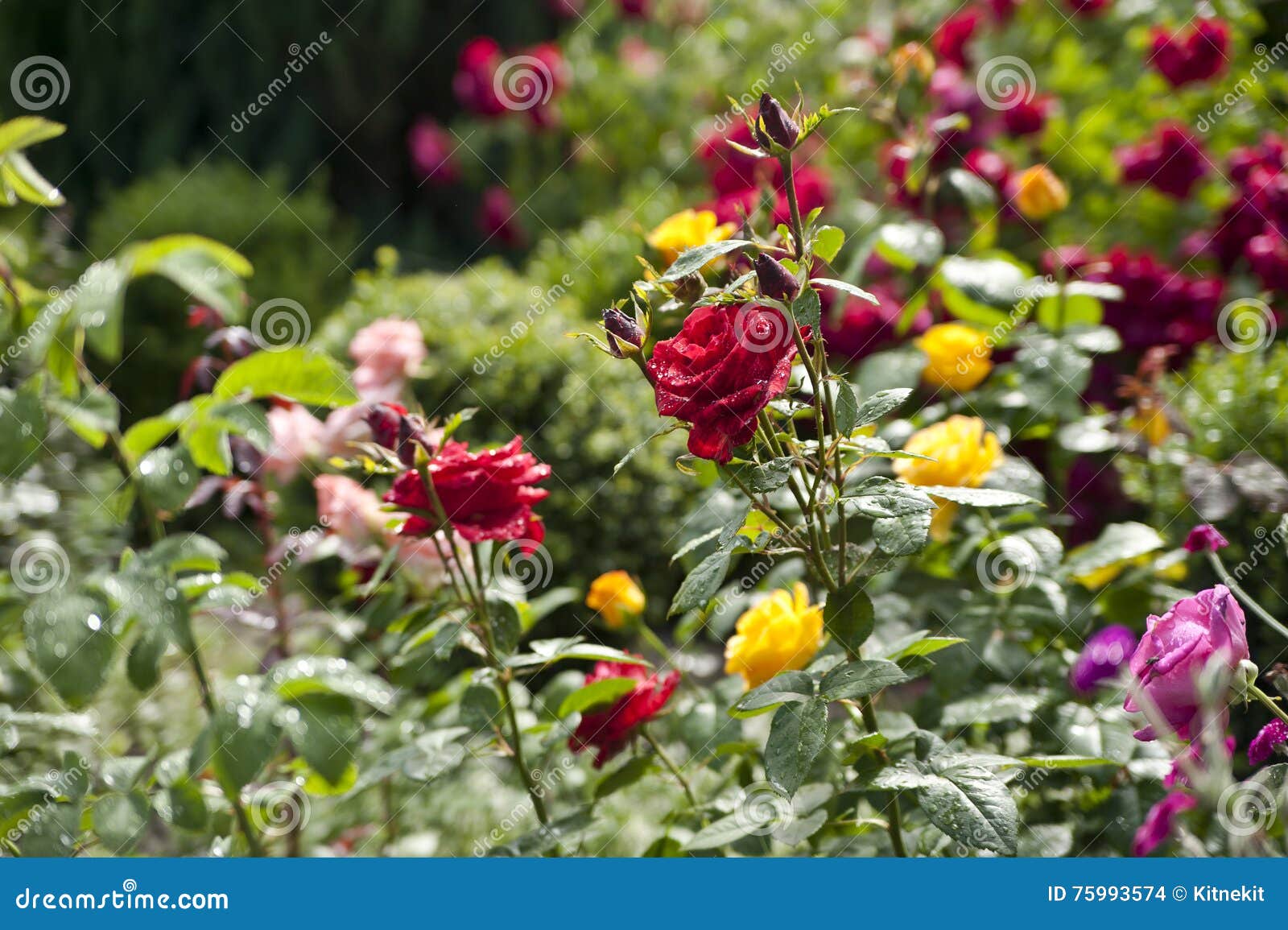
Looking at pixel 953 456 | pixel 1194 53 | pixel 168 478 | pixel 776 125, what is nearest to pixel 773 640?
pixel 953 456

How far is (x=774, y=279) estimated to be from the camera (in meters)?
0.79

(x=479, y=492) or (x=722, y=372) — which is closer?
(x=722, y=372)

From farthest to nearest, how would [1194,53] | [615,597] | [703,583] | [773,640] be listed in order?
[1194,53]
[615,597]
[773,640]
[703,583]

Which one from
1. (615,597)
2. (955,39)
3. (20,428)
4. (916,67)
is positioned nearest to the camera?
(20,428)

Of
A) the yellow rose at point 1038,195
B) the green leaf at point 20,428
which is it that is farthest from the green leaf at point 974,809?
the yellow rose at point 1038,195

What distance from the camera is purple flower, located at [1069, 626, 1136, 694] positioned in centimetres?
117

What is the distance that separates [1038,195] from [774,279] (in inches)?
45.4

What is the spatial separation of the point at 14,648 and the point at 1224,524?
7.45 feet

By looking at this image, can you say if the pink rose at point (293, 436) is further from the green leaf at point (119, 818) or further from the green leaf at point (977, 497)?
the green leaf at point (977, 497)

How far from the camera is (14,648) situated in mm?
2189

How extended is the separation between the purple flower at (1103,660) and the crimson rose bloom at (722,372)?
23.5 inches

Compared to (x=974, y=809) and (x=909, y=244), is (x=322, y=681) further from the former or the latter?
(x=909, y=244)

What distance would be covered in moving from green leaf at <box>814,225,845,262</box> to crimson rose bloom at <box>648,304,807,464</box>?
0.27 feet

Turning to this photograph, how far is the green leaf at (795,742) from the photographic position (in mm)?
847
